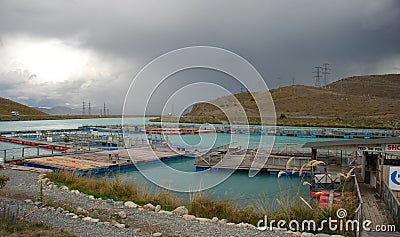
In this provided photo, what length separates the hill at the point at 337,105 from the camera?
73250 mm

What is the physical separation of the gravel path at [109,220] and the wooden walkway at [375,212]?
1.90m

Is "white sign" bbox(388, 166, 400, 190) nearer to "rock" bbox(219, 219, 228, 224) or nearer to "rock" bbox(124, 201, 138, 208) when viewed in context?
"rock" bbox(219, 219, 228, 224)

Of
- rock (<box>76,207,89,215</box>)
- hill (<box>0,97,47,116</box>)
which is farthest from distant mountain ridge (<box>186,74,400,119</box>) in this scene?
hill (<box>0,97,47,116</box>)

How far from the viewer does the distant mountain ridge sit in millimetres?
75812

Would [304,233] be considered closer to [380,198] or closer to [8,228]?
[380,198]

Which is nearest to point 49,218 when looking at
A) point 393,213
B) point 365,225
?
point 365,225

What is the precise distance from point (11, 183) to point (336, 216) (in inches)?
384

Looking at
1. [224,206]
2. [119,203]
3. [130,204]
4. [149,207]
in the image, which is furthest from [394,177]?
[119,203]

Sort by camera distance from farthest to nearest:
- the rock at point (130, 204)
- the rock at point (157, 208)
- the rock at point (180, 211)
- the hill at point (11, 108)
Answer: the hill at point (11, 108), the rock at point (130, 204), the rock at point (157, 208), the rock at point (180, 211)

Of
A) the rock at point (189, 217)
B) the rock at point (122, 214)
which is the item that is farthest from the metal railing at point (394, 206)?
the rock at point (122, 214)

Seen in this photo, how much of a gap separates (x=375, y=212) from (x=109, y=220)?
19.8 feet

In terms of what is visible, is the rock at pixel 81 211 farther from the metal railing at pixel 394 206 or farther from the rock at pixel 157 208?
the metal railing at pixel 394 206

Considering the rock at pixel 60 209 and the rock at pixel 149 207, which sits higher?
the rock at pixel 60 209

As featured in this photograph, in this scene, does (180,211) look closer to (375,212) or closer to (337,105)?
(375,212)
